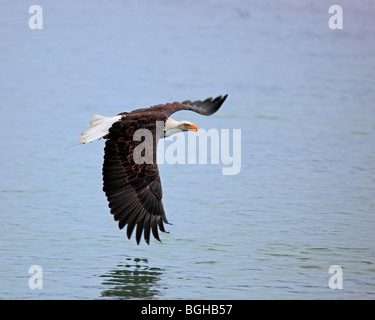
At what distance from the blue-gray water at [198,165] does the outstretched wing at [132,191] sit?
1.78 feet

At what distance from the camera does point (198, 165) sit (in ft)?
43.0

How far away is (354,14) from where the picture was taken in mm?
25156

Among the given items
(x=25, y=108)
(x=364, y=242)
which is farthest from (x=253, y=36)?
(x=364, y=242)

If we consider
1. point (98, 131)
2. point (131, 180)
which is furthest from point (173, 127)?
point (131, 180)

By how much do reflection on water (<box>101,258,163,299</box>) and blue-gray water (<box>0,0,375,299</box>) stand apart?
2 cm

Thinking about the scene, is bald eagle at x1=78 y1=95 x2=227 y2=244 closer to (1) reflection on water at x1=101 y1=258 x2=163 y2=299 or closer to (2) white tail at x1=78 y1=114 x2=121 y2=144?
(2) white tail at x1=78 y1=114 x2=121 y2=144

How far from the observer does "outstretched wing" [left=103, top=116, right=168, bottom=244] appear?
342 inches

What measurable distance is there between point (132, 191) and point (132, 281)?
0.92m
